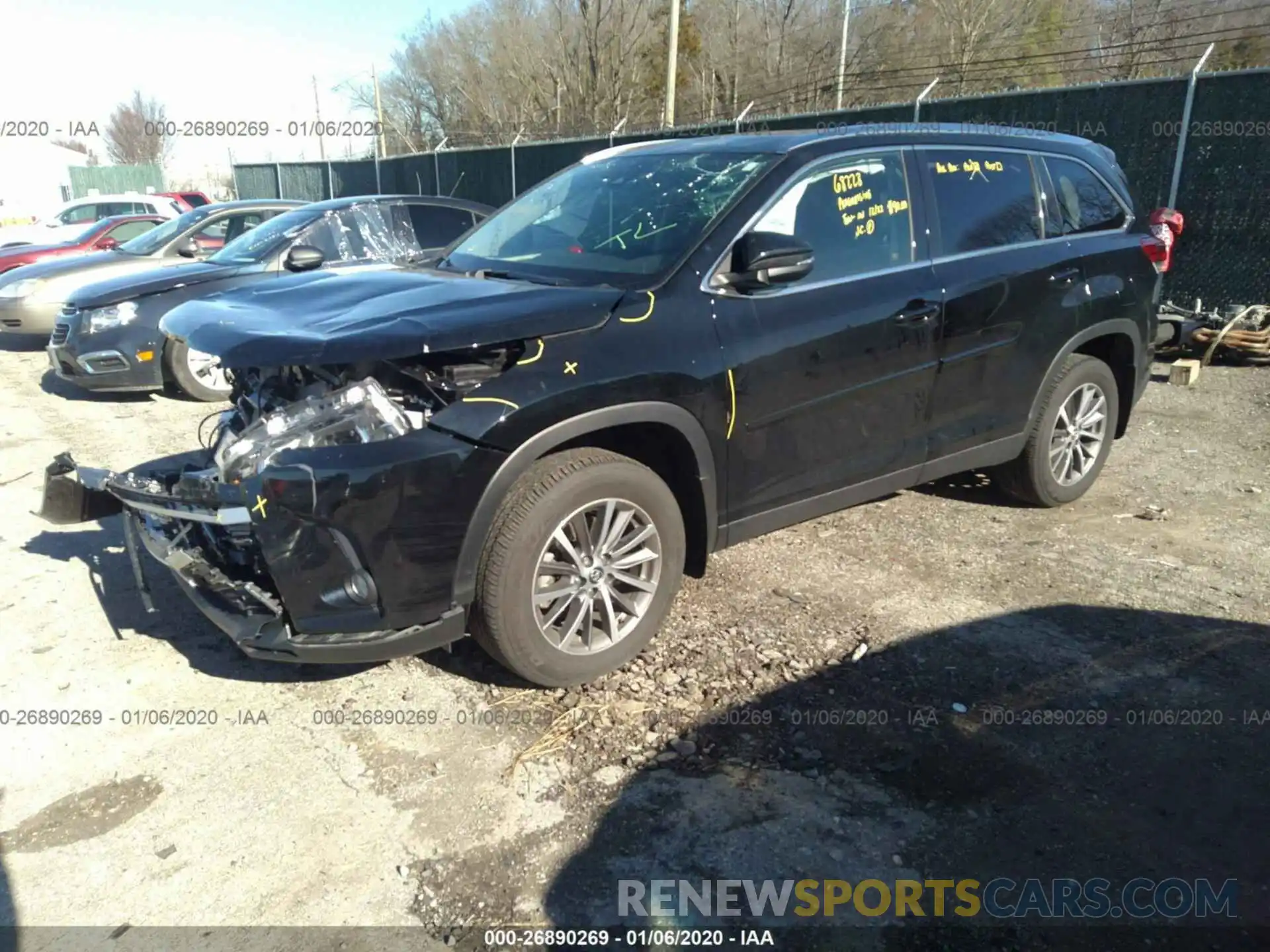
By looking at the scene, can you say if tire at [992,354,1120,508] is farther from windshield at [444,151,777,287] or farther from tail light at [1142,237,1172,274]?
windshield at [444,151,777,287]

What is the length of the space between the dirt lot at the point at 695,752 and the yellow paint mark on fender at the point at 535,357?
1.26 m

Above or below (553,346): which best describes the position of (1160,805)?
below

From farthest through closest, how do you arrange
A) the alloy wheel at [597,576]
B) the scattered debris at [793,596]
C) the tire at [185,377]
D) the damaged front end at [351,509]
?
the tire at [185,377]
the scattered debris at [793,596]
the alloy wheel at [597,576]
the damaged front end at [351,509]

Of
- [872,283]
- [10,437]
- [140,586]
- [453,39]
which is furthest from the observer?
[453,39]

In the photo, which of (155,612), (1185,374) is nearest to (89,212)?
(155,612)

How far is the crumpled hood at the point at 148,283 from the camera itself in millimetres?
7367

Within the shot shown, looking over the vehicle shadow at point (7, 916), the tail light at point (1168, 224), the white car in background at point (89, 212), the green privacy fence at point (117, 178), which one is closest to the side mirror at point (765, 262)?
the vehicle shadow at point (7, 916)

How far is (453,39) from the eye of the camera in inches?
1553

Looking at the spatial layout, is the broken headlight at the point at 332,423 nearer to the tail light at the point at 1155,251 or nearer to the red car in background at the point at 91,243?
the tail light at the point at 1155,251

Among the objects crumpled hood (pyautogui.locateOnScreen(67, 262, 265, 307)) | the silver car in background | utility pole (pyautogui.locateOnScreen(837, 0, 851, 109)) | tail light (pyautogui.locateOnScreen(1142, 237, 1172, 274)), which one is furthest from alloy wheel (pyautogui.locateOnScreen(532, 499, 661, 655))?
utility pole (pyautogui.locateOnScreen(837, 0, 851, 109))

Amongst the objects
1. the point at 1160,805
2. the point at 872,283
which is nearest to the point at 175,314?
the point at 872,283

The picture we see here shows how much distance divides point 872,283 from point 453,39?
40950 millimetres

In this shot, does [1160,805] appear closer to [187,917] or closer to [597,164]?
[187,917]

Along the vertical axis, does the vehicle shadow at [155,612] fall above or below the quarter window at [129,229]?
below
